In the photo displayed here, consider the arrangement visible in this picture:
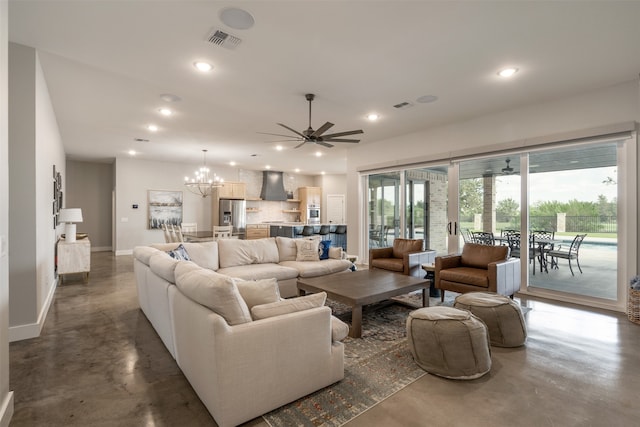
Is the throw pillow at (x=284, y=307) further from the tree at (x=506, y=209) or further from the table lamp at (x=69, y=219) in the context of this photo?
the table lamp at (x=69, y=219)

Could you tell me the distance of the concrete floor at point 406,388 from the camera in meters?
1.89

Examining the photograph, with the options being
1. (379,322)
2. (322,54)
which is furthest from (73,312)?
(322,54)

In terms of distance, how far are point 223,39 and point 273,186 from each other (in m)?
8.66

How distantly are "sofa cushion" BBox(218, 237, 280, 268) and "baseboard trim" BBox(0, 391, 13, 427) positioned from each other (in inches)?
102

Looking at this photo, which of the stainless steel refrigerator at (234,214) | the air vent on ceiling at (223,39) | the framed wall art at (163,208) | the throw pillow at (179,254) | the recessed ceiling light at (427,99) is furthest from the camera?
the stainless steel refrigerator at (234,214)

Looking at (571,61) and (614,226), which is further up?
(571,61)

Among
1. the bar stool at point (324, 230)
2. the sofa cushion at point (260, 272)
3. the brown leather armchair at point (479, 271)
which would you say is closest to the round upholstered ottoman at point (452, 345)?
the brown leather armchair at point (479, 271)

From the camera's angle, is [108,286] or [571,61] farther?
[108,286]

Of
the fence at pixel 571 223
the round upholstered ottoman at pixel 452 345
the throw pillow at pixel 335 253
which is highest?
the fence at pixel 571 223

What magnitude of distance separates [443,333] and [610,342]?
6.53 ft

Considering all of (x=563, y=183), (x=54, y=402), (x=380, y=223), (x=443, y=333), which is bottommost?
(x=54, y=402)

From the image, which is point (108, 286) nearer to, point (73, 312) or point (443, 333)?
point (73, 312)

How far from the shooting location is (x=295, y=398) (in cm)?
199

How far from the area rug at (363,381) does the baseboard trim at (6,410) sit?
1.46m
